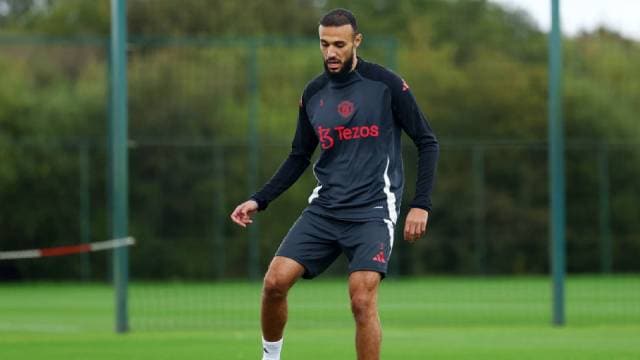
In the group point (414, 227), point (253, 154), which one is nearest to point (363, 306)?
point (414, 227)

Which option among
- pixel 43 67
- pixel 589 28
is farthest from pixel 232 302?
pixel 43 67

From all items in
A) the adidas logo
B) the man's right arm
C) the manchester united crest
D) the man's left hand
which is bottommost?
the adidas logo

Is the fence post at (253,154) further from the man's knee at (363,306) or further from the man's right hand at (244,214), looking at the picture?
the man's knee at (363,306)

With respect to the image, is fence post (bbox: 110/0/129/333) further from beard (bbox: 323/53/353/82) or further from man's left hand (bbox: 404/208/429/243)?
man's left hand (bbox: 404/208/429/243)

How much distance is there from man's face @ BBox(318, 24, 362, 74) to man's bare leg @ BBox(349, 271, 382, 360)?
3.79ft

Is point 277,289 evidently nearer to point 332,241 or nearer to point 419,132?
point 332,241

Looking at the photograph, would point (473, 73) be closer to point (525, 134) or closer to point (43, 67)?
point (525, 134)

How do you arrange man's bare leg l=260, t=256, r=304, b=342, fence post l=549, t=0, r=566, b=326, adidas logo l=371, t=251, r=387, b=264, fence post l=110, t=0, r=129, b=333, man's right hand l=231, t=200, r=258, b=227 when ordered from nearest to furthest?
adidas logo l=371, t=251, r=387, b=264 → man's bare leg l=260, t=256, r=304, b=342 → man's right hand l=231, t=200, r=258, b=227 → fence post l=110, t=0, r=129, b=333 → fence post l=549, t=0, r=566, b=326

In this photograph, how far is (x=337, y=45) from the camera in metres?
8.41

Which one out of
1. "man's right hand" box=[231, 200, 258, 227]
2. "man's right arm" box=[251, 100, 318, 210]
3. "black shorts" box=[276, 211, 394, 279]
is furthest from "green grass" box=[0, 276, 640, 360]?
"black shorts" box=[276, 211, 394, 279]

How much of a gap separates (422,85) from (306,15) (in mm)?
6593

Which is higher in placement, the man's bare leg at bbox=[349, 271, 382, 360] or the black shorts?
the black shorts

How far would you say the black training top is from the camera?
8.48m

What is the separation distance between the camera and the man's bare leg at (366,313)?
8.09 meters
